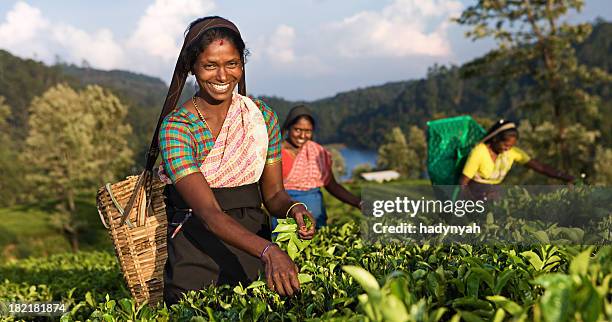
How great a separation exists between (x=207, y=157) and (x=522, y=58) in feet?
65.1

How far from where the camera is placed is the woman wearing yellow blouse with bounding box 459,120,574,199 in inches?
260

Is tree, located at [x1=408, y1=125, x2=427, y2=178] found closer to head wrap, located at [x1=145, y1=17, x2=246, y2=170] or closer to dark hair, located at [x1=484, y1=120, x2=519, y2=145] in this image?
dark hair, located at [x1=484, y1=120, x2=519, y2=145]

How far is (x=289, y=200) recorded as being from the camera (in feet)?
9.82

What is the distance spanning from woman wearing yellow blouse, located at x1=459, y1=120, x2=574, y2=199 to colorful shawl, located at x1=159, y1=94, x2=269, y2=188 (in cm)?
421

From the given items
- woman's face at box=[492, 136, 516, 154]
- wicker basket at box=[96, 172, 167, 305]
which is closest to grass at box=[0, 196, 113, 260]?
woman's face at box=[492, 136, 516, 154]

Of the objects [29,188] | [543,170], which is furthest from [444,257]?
[29,188]

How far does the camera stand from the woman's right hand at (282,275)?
1.96 metres

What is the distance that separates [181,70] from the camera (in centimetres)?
282

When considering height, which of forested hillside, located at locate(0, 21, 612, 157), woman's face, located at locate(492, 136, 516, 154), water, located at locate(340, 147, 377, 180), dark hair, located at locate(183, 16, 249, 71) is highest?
forested hillside, located at locate(0, 21, 612, 157)

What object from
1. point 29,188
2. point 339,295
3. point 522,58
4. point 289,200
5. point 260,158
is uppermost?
point 522,58

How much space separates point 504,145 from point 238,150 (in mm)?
5005

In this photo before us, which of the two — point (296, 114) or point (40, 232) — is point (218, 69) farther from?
point (40, 232)

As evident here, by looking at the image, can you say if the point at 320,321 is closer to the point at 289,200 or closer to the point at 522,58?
the point at 289,200

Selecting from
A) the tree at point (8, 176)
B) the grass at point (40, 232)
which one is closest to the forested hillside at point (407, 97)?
the tree at point (8, 176)
